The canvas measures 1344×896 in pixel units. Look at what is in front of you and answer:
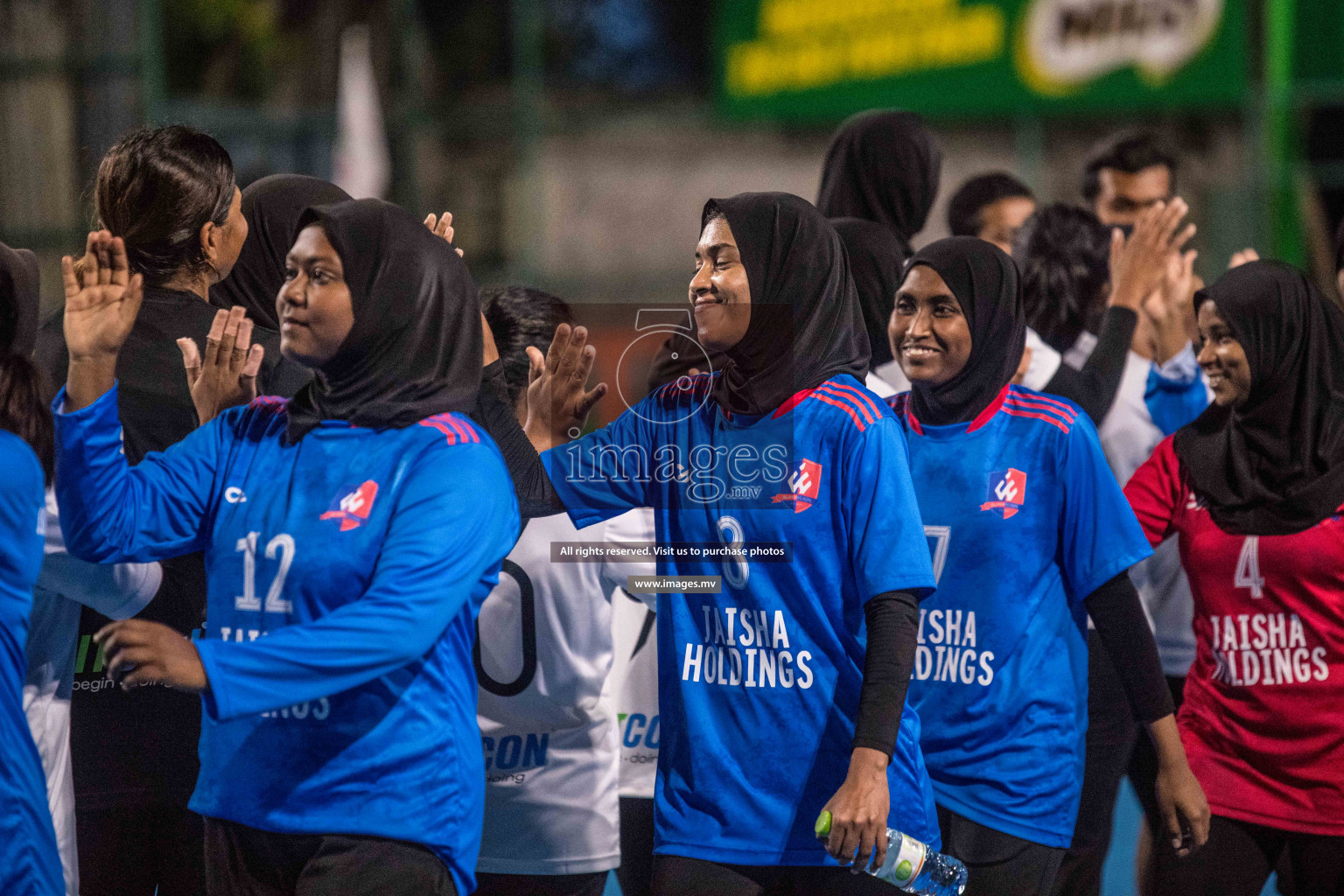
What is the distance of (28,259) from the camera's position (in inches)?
113

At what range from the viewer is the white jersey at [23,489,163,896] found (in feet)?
8.86

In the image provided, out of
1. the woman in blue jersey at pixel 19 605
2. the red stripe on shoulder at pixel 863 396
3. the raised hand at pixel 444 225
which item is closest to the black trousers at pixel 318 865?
the woman in blue jersey at pixel 19 605

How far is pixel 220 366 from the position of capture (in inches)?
109

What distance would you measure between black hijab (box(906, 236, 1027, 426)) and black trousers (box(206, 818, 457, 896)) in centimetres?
150

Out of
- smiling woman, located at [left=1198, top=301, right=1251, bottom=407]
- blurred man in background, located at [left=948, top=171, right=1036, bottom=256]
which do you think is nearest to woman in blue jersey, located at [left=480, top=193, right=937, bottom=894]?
smiling woman, located at [left=1198, top=301, right=1251, bottom=407]

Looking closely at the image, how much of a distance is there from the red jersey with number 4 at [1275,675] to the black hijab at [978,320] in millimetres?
580

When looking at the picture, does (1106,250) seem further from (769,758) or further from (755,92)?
(755,92)

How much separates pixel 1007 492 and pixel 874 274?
83cm

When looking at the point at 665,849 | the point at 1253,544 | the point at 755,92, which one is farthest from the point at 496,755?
the point at 755,92

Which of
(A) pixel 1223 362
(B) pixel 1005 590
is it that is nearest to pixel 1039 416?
(B) pixel 1005 590

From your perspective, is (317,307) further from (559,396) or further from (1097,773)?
(1097,773)

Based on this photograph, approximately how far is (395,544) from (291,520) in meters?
0.19

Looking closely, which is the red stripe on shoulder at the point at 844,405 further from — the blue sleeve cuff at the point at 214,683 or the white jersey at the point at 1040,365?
the white jersey at the point at 1040,365

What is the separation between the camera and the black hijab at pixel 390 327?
2404mm
